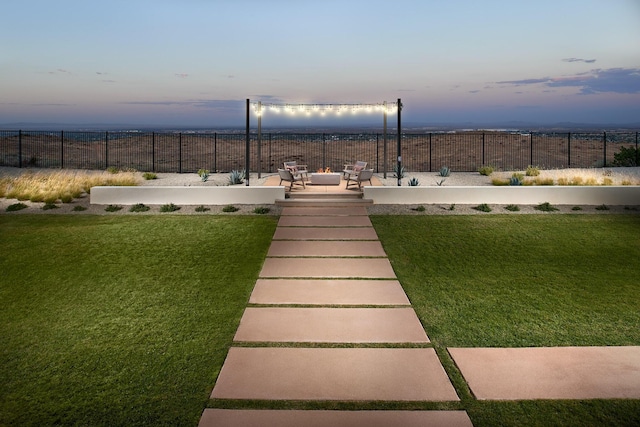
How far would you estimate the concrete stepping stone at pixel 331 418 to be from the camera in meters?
3.58

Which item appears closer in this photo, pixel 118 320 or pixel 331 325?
pixel 331 325

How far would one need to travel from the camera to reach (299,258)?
8328 mm

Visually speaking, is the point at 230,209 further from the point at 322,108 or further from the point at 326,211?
the point at 322,108

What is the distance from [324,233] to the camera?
33.8 feet

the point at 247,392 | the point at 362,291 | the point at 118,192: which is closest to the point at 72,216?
the point at 118,192

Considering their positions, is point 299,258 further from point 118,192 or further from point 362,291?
point 118,192

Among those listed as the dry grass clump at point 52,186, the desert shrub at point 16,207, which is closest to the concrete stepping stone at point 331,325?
the desert shrub at point 16,207

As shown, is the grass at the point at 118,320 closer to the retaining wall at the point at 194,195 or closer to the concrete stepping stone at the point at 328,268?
the concrete stepping stone at the point at 328,268

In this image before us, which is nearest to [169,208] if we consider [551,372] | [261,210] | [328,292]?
[261,210]

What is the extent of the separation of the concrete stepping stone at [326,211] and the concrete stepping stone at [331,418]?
873 cm

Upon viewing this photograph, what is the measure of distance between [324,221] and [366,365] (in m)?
7.16

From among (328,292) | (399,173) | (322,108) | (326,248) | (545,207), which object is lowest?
(328,292)

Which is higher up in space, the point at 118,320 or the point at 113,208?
the point at 113,208

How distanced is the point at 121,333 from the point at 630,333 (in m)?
5.38
